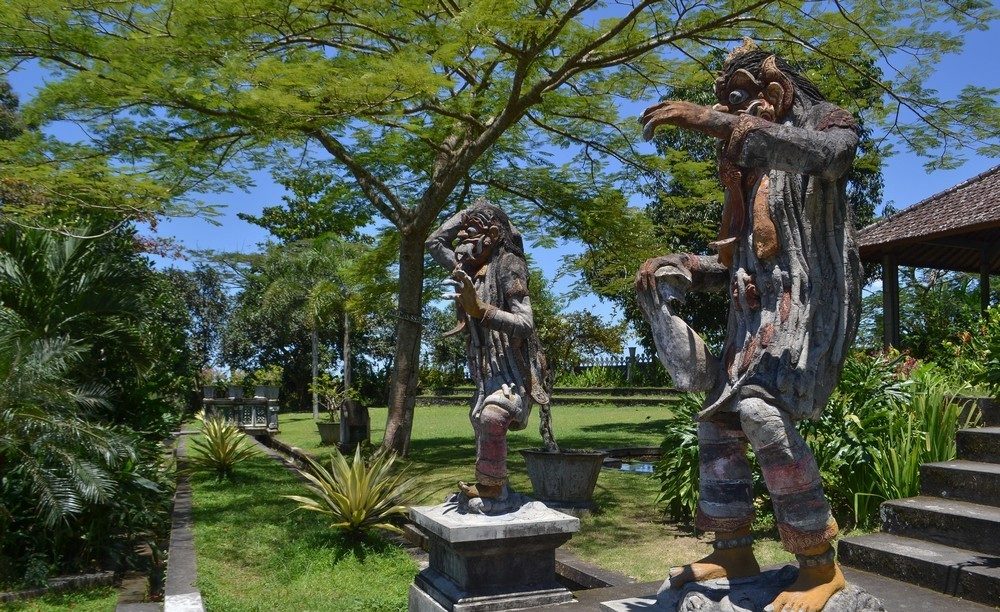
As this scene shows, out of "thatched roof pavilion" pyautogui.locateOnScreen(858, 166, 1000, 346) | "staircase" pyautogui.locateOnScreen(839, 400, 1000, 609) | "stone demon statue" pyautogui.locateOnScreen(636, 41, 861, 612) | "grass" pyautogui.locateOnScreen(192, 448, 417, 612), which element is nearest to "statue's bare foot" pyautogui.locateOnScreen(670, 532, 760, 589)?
"stone demon statue" pyautogui.locateOnScreen(636, 41, 861, 612)

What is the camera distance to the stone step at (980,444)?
15.6ft

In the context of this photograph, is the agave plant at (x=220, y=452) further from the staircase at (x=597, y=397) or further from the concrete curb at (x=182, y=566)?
the staircase at (x=597, y=397)

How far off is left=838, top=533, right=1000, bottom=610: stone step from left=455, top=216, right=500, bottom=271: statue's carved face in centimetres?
261

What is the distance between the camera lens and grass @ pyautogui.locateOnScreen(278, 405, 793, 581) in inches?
239

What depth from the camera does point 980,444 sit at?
4867mm

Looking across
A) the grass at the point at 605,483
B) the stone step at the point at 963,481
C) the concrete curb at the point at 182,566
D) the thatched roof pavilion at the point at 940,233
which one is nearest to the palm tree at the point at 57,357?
the concrete curb at the point at 182,566

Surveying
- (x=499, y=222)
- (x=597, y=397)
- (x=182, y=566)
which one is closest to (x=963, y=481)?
(x=499, y=222)

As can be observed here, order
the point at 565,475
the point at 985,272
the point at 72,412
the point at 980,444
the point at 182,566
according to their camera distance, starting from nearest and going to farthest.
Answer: the point at 980,444, the point at 182,566, the point at 72,412, the point at 565,475, the point at 985,272

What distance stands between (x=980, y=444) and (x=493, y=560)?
123 inches

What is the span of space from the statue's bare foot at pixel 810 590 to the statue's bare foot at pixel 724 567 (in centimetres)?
25

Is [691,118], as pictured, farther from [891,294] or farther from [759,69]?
[891,294]

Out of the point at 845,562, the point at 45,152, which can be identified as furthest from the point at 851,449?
the point at 45,152

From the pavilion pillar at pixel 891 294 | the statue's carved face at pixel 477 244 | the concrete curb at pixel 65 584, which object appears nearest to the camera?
the statue's carved face at pixel 477 244

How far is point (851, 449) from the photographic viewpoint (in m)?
5.89
